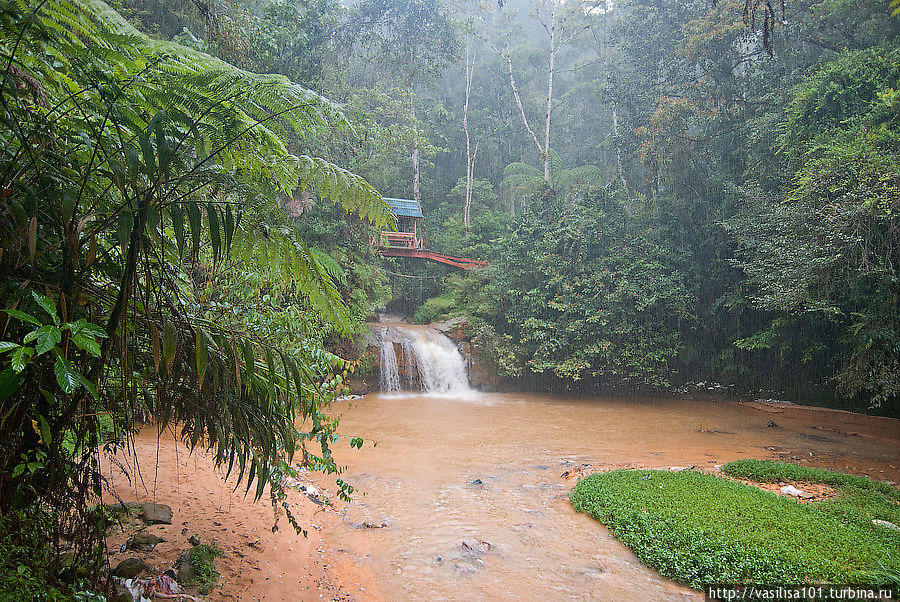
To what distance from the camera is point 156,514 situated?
13.2ft

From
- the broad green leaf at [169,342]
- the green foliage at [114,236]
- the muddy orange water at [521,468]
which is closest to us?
the green foliage at [114,236]

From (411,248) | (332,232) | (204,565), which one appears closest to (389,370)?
(332,232)

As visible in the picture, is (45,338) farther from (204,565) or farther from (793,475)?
(793,475)

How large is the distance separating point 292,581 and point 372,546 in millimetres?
1190

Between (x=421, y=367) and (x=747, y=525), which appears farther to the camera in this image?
(x=421, y=367)

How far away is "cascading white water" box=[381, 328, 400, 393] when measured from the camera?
1477 centimetres

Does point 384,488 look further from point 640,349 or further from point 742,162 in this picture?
point 742,162

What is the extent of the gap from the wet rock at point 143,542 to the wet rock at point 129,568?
0.37 metres

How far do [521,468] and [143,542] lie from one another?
5.34m

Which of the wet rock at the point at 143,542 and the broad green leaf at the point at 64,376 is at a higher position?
the broad green leaf at the point at 64,376

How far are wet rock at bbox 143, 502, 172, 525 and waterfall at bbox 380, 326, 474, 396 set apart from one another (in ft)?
34.8

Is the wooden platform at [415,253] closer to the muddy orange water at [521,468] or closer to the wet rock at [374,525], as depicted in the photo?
the muddy orange water at [521,468]

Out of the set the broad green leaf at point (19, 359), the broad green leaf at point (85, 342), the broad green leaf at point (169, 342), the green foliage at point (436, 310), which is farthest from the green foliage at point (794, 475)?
the green foliage at point (436, 310)

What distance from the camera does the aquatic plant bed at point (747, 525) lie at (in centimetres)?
A: 427
